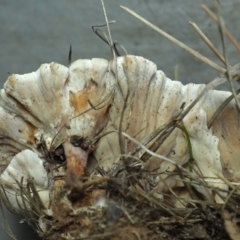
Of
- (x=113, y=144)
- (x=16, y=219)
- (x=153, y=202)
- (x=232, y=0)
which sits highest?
(x=232, y=0)

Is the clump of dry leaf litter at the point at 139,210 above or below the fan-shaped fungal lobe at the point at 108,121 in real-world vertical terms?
below

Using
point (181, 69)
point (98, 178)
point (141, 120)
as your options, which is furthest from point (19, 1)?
point (98, 178)

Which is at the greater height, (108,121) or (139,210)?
(108,121)

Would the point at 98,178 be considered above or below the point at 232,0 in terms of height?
below

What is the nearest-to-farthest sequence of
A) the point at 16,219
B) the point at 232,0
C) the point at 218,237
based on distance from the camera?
the point at 218,237, the point at 16,219, the point at 232,0

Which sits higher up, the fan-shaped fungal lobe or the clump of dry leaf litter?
the fan-shaped fungal lobe

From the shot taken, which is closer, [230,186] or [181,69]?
[230,186]

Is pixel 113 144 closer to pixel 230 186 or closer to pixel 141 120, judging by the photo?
pixel 141 120

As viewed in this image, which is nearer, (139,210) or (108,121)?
(139,210)
